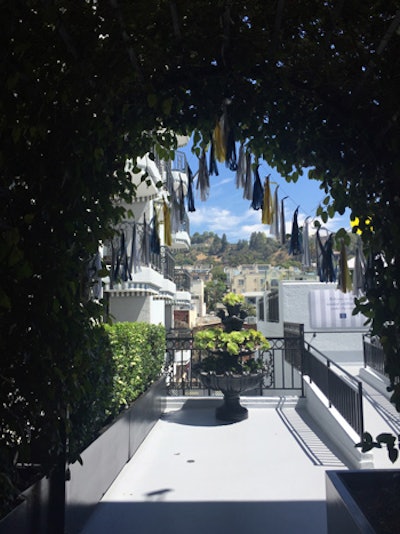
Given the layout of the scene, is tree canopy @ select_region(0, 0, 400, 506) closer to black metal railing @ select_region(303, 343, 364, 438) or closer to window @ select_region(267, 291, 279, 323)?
black metal railing @ select_region(303, 343, 364, 438)

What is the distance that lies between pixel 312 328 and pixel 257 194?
13.4m

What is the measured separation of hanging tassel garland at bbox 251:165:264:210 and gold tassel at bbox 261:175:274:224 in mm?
41

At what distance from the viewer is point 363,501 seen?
2.58 meters

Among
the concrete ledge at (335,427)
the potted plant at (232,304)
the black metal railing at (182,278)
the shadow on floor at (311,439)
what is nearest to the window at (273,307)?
the black metal railing at (182,278)

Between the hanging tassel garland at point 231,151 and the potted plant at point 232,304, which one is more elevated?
the hanging tassel garland at point 231,151

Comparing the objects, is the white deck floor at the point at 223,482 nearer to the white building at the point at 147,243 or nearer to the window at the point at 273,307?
the white building at the point at 147,243

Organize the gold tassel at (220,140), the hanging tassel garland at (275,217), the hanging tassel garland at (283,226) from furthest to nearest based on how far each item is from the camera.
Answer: the hanging tassel garland at (283,226)
the hanging tassel garland at (275,217)
the gold tassel at (220,140)

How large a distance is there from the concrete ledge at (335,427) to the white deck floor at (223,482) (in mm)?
146

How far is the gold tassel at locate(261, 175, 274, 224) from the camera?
3363mm

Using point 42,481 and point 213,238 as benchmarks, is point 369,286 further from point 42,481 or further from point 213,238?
point 213,238

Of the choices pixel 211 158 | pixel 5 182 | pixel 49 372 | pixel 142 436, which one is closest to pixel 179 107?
pixel 211 158

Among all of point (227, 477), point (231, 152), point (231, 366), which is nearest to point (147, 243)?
point (231, 152)

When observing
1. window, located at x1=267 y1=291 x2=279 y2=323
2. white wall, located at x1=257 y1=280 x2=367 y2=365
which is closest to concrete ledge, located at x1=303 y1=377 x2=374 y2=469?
white wall, located at x1=257 y1=280 x2=367 y2=365

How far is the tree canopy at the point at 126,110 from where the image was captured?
2232mm
